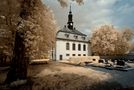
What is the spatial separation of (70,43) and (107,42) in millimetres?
11166

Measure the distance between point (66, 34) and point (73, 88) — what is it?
4724 cm

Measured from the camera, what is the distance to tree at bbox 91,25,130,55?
6260 cm

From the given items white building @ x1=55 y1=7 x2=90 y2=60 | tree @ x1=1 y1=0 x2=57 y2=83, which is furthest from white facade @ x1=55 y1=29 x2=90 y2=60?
tree @ x1=1 y1=0 x2=57 y2=83

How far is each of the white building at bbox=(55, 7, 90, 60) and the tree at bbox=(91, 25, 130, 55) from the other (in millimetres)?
3314

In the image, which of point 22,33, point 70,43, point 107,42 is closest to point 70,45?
point 70,43

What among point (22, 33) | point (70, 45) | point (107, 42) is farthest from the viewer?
point (107, 42)

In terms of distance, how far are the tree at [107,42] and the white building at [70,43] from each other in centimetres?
331

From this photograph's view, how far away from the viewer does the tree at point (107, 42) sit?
62600mm

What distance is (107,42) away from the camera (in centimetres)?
6250

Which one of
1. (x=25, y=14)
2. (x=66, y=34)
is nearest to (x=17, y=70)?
(x=25, y=14)

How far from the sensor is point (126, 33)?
74.6m

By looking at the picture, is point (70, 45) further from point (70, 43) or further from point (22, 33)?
point (22, 33)

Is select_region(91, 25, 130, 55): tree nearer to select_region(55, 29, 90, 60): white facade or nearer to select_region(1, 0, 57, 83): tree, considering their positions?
select_region(55, 29, 90, 60): white facade

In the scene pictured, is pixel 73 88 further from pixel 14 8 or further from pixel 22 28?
pixel 14 8
